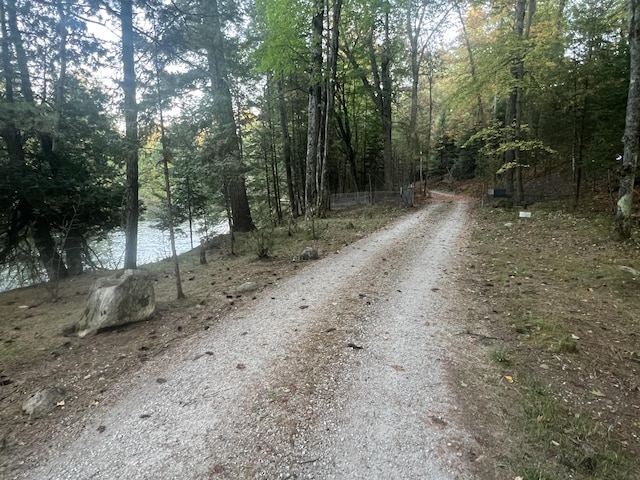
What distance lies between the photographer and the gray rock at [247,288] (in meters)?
6.32

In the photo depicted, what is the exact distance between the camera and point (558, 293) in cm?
540

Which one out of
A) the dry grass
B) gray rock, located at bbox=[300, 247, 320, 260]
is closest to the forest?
the dry grass

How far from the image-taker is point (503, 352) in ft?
12.5

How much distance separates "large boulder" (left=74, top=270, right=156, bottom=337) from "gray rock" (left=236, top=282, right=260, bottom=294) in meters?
1.60

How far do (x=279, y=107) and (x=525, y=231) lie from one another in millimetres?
13610

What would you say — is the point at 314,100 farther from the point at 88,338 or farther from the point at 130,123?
the point at 88,338

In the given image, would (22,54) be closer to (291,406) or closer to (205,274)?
(205,274)

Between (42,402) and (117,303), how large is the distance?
179cm

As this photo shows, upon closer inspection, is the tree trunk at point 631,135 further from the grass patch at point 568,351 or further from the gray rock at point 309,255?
the gray rock at point 309,255

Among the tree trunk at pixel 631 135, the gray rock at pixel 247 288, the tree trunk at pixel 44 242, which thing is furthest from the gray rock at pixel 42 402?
the tree trunk at pixel 631 135

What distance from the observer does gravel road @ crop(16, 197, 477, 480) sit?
240 cm

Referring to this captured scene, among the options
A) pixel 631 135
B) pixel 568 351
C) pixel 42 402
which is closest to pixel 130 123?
pixel 42 402

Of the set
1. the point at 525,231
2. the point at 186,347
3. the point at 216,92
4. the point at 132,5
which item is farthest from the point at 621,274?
the point at 132,5

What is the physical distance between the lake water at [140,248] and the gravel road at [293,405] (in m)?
5.96
